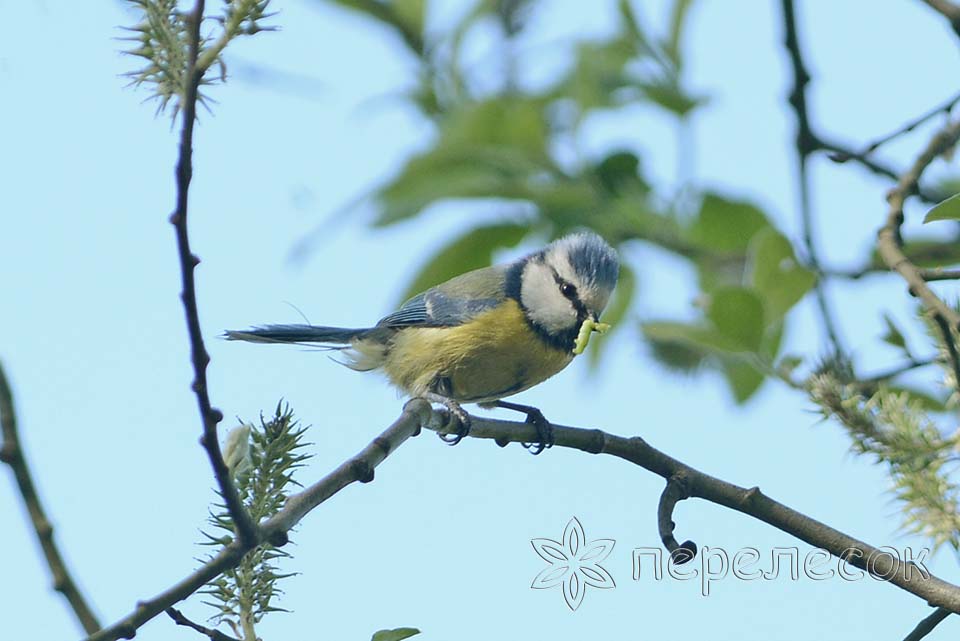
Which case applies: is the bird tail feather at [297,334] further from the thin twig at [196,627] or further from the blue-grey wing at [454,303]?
the thin twig at [196,627]

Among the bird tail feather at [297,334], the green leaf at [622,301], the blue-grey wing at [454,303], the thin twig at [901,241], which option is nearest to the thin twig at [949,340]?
the thin twig at [901,241]

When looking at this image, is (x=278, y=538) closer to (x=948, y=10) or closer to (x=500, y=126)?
(x=500, y=126)

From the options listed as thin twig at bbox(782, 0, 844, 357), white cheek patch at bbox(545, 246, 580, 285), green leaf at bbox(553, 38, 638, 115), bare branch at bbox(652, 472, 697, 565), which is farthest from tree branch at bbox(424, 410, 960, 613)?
white cheek patch at bbox(545, 246, 580, 285)

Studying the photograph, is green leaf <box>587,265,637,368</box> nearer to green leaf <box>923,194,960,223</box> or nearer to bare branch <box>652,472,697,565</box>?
bare branch <box>652,472,697,565</box>

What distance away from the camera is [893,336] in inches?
70.2

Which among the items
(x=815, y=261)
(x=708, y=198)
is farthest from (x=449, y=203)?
(x=815, y=261)

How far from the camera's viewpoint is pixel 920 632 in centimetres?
171

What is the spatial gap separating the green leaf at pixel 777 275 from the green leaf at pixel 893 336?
0.99 ft

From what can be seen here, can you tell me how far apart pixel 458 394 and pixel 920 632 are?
2076 millimetres

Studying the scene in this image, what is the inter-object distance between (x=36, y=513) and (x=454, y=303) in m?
2.80

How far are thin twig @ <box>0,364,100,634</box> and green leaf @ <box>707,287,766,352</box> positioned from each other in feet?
4.00

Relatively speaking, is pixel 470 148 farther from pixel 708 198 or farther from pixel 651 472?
pixel 651 472

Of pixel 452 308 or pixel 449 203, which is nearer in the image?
pixel 449 203

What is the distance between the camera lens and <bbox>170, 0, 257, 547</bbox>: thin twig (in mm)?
1156
